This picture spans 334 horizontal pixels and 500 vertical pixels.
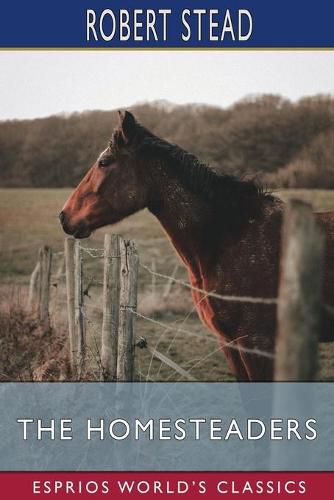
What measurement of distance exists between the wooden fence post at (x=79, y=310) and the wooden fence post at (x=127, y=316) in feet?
3.60

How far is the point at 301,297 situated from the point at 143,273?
1416 cm

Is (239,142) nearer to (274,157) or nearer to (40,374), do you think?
(274,157)

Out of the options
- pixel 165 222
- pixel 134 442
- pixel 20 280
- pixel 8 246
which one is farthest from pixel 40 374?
pixel 8 246

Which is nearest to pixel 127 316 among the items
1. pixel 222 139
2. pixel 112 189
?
pixel 112 189

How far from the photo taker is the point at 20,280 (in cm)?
1420

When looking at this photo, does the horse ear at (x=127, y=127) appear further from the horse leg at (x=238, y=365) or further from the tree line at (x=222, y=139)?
the tree line at (x=222, y=139)

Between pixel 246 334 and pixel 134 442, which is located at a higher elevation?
pixel 246 334

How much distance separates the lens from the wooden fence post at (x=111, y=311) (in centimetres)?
429

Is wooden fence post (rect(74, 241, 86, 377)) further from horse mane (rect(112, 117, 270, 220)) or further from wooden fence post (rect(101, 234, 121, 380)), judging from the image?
horse mane (rect(112, 117, 270, 220))

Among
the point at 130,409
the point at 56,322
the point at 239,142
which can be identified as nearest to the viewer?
the point at 130,409

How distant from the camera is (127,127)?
15.0 ft

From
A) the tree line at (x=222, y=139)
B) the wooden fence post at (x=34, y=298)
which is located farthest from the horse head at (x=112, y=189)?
the tree line at (x=222, y=139)
